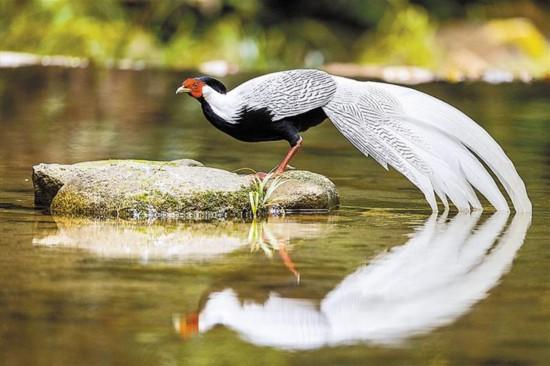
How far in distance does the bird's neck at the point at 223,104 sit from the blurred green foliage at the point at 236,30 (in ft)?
51.9

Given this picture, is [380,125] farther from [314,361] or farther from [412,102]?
[314,361]

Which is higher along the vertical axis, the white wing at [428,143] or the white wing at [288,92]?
the white wing at [288,92]

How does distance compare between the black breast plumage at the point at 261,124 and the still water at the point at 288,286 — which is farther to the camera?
the black breast plumage at the point at 261,124

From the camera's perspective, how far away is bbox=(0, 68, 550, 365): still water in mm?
4344

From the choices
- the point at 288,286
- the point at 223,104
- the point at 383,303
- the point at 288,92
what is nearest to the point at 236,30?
the point at 288,92

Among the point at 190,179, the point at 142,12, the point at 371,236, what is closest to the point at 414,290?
the point at 371,236

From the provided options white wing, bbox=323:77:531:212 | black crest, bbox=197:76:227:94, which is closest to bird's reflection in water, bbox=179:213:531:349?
white wing, bbox=323:77:531:212

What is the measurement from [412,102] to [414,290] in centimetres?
269

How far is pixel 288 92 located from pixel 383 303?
2797 millimetres

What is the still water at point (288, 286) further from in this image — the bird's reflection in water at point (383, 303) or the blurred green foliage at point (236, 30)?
the blurred green foliage at point (236, 30)

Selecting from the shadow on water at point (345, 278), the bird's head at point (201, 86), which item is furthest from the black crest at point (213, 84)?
the shadow on water at point (345, 278)

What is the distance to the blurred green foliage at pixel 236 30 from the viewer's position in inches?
938

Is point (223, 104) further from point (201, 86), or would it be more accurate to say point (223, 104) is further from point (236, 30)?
point (236, 30)

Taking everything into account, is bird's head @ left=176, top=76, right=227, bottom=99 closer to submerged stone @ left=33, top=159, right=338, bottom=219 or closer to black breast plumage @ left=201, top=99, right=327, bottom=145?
black breast plumage @ left=201, top=99, right=327, bottom=145
